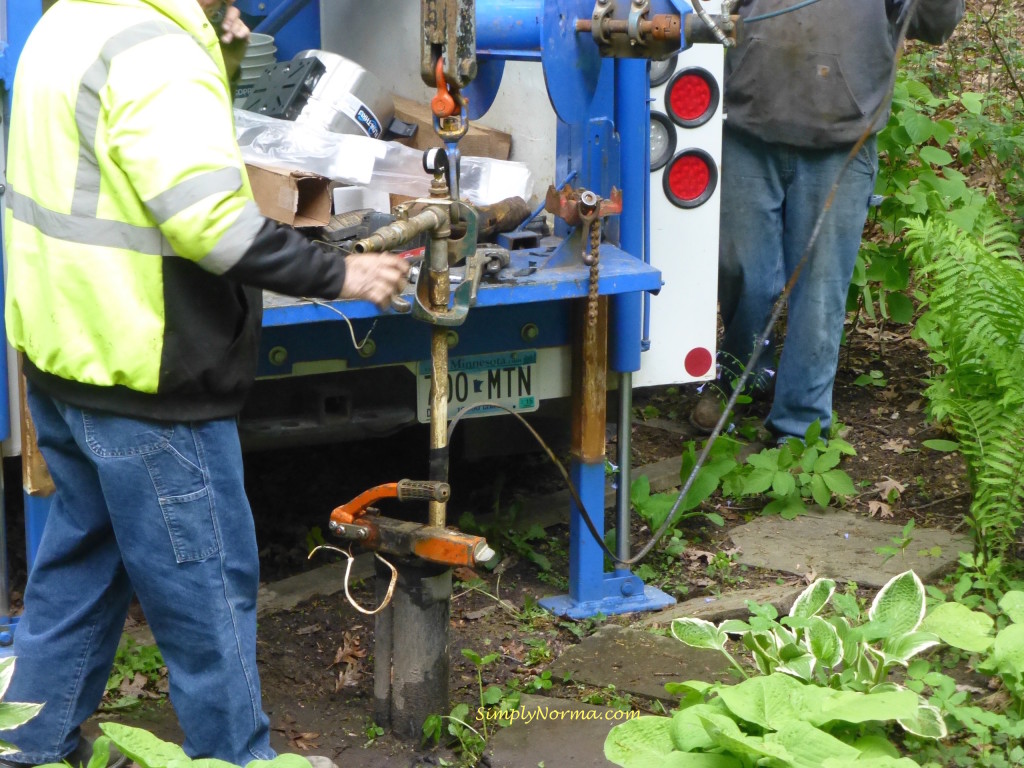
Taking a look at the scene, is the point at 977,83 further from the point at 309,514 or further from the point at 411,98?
the point at 309,514

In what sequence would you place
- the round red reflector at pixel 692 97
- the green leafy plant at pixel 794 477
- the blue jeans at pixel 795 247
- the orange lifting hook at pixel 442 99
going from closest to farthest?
1. the orange lifting hook at pixel 442 99
2. the round red reflector at pixel 692 97
3. the green leafy plant at pixel 794 477
4. the blue jeans at pixel 795 247

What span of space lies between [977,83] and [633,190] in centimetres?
519

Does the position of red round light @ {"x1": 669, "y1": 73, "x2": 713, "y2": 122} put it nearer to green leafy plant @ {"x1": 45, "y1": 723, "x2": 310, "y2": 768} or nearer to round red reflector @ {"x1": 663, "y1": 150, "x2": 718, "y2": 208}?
round red reflector @ {"x1": 663, "y1": 150, "x2": 718, "y2": 208}

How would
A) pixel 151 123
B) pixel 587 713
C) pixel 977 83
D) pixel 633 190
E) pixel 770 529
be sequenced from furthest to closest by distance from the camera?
pixel 977 83 < pixel 770 529 < pixel 633 190 < pixel 587 713 < pixel 151 123

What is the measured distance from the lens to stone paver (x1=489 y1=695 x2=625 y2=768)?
291 centimetres

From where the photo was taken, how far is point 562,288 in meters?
3.16

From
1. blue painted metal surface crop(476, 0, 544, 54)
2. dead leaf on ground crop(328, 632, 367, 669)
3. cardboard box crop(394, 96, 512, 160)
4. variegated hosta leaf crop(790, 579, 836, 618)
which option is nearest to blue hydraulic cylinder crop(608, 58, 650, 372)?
blue painted metal surface crop(476, 0, 544, 54)

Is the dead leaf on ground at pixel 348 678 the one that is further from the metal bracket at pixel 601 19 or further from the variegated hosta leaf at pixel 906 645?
the metal bracket at pixel 601 19

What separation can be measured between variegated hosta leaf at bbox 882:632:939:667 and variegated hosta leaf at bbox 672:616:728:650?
14.2 inches

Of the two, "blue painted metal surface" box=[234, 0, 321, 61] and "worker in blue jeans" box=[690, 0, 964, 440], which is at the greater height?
"blue painted metal surface" box=[234, 0, 321, 61]

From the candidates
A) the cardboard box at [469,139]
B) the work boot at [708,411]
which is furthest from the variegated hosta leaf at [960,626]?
the work boot at [708,411]

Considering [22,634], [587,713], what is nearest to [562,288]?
[587,713]

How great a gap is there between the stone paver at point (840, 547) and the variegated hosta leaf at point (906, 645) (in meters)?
0.85

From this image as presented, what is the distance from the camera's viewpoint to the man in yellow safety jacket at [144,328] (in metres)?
2.26
